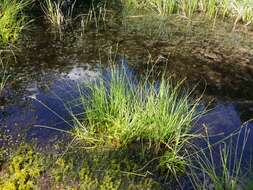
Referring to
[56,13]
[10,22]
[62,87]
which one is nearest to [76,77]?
[62,87]

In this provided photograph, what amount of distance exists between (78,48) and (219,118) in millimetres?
3031

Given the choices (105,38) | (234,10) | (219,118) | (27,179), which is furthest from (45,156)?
(234,10)

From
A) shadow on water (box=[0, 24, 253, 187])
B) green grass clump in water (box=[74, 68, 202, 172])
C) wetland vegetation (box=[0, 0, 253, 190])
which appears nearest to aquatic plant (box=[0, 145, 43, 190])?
wetland vegetation (box=[0, 0, 253, 190])

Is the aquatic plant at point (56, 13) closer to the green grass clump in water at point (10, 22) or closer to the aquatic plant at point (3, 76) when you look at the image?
the green grass clump in water at point (10, 22)

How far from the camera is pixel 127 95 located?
483cm

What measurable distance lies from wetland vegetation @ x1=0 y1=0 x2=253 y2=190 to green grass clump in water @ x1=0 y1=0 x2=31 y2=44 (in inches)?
0.9

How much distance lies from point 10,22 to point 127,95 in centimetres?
347

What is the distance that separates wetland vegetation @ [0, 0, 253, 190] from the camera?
13.7ft

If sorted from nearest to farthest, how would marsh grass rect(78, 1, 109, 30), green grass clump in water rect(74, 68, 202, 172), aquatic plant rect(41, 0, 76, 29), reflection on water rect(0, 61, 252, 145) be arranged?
1. green grass clump in water rect(74, 68, 202, 172)
2. reflection on water rect(0, 61, 252, 145)
3. aquatic plant rect(41, 0, 76, 29)
4. marsh grass rect(78, 1, 109, 30)

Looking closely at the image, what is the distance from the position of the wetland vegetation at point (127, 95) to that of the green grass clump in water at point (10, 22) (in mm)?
23

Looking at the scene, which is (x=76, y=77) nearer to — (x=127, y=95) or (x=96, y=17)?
(x=127, y=95)

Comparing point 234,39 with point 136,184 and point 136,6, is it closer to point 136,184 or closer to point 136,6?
point 136,6

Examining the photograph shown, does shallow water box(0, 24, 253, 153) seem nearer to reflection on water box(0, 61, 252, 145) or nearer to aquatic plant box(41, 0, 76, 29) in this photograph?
reflection on water box(0, 61, 252, 145)

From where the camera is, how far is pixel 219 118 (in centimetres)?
531
